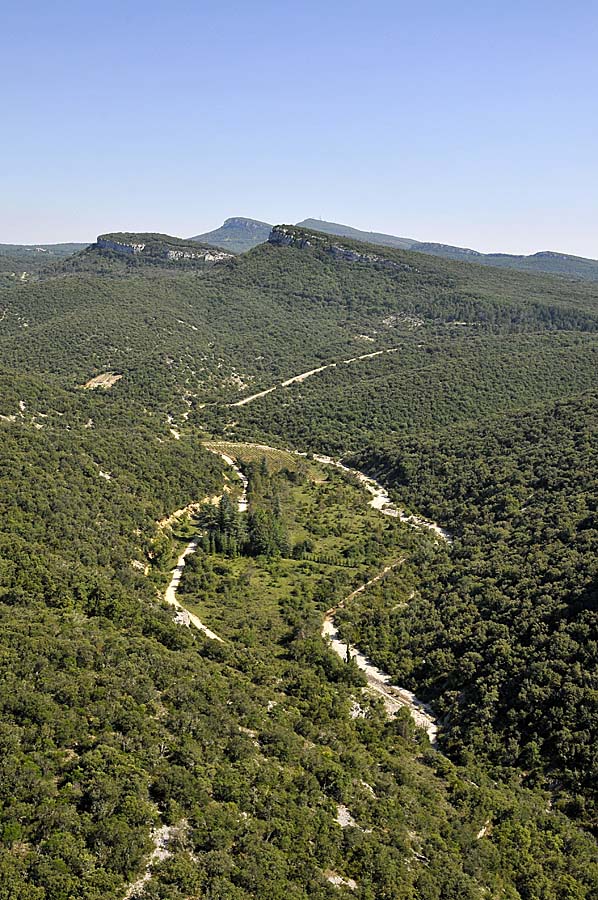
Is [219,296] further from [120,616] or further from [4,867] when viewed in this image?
[4,867]

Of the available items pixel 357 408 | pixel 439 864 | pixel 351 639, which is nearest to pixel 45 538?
pixel 351 639

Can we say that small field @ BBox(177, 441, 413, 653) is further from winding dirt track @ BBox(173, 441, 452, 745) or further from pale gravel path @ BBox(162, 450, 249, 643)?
winding dirt track @ BBox(173, 441, 452, 745)

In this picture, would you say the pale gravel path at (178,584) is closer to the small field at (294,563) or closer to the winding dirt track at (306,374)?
the small field at (294,563)

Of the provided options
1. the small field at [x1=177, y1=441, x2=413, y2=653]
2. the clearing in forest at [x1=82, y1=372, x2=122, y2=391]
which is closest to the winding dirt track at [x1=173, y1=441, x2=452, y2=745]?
the small field at [x1=177, y1=441, x2=413, y2=653]

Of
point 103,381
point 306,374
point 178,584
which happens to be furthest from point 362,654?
point 306,374

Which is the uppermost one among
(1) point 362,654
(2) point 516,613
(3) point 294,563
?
(2) point 516,613

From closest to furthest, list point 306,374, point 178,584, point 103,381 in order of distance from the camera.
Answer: point 178,584 → point 103,381 → point 306,374

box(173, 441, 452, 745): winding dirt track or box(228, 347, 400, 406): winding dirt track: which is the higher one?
box(228, 347, 400, 406): winding dirt track

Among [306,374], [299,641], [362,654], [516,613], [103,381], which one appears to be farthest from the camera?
[306,374]

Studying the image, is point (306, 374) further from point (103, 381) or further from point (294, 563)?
point (294, 563)
